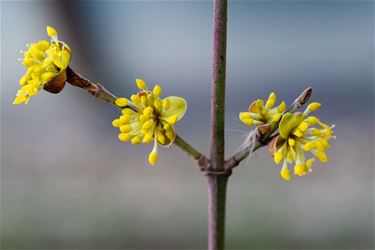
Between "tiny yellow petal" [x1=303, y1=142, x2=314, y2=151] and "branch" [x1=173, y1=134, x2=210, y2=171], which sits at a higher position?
"tiny yellow petal" [x1=303, y1=142, x2=314, y2=151]

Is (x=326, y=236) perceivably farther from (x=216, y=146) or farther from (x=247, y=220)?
(x=216, y=146)

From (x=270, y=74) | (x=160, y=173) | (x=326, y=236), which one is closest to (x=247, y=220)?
(x=326, y=236)

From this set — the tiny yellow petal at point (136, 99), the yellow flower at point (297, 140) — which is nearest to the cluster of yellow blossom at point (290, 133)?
the yellow flower at point (297, 140)

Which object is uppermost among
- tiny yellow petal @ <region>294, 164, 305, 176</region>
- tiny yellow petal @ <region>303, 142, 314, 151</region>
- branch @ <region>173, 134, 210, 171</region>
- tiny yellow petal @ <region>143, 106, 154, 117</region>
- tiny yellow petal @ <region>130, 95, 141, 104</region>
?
tiny yellow petal @ <region>130, 95, 141, 104</region>

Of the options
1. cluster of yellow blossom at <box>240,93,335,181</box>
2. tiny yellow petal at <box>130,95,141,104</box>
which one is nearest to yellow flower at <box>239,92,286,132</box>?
cluster of yellow blossom at <box>240,93,335,181</box>

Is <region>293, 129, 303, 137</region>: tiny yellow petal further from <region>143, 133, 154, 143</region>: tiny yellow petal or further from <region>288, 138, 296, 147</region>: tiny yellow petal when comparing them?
<region>143, 133, 154, 143</region>: tiny yellow petal

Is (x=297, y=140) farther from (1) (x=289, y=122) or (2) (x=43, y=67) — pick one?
(2) (x=43, y=67)

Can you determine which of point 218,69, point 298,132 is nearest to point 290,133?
point 298,132
